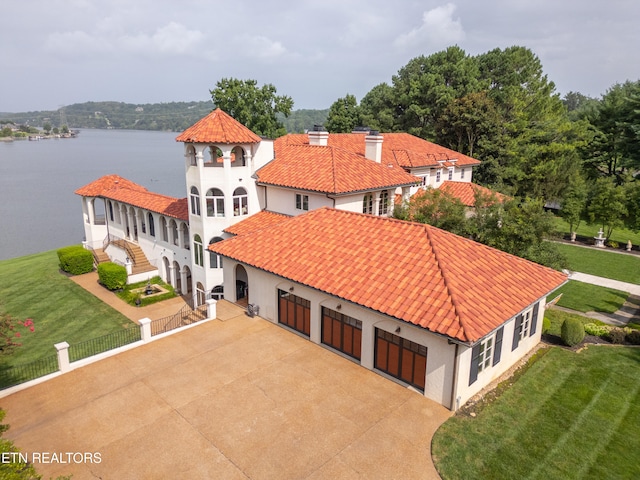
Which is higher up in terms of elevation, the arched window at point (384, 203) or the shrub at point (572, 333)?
the arched window at point (384, 203)

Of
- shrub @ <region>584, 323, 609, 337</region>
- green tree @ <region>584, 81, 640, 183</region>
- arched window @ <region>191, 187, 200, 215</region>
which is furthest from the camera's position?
green tree @ <region>584, 81, 640, 183</region>

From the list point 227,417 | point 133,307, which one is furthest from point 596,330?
point 133,307

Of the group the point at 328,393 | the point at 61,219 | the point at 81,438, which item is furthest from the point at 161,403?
the point at 61,219

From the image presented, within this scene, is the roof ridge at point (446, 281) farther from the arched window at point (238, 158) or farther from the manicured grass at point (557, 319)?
the arched window at point (238, 158)

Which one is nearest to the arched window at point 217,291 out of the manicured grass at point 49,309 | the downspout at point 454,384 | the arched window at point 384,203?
the manicured grass at point 49,309

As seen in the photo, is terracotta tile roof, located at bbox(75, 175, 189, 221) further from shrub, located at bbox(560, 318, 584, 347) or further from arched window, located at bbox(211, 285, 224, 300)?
shrub, located at bbox(560, 318, 584, 347)

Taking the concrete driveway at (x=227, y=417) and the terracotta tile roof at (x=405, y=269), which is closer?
the concrete driveway at (x=227, y=417)

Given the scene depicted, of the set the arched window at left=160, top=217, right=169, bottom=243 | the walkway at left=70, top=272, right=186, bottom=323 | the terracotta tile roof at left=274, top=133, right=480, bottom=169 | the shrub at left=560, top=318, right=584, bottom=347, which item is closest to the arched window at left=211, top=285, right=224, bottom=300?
the walkway at left=70, top=272, right=186, bottom=323
